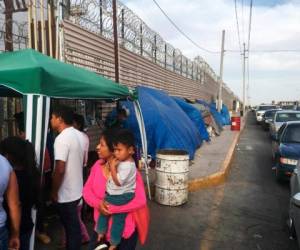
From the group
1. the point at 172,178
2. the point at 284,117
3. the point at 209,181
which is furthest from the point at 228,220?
the point at 284,117

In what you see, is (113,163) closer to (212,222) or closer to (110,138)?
(110,138)

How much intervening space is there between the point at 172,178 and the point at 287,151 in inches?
125

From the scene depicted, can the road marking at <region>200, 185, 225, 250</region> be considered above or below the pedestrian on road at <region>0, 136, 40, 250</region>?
A: below

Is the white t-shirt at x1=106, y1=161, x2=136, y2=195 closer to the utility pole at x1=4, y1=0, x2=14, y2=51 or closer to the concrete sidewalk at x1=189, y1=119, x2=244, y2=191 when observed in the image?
the utility pole at x1=4, y1=0, x2=14, y2=51

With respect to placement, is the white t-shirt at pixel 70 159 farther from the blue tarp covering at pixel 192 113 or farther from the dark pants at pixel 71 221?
the blue tarp covering at pixel 192 113

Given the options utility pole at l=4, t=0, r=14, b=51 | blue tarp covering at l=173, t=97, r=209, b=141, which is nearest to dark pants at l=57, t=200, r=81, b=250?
utility pole at l=4, t=0, r=14, b=51

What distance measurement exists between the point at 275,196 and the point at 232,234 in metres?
2.73

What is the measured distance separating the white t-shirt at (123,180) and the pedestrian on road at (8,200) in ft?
2.37

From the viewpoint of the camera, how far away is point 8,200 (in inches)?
107

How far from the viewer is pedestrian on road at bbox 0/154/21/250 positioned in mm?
2629

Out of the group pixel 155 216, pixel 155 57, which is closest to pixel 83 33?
pixel 155 216

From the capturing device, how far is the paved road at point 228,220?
17.5 ft

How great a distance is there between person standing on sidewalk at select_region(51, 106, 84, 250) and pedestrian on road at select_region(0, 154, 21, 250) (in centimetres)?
128

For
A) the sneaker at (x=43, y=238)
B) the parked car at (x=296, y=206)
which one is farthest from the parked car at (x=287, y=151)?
the sneaker at (x=43, y=238)
